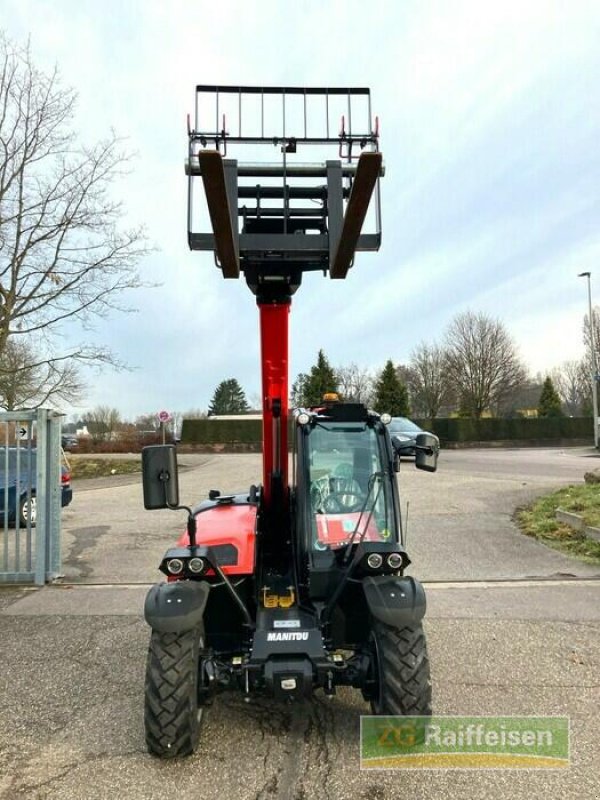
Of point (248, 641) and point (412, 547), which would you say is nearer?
point (248, 641)

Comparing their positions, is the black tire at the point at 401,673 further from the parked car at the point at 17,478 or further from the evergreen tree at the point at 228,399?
the evergreen tree at the point at 228,399

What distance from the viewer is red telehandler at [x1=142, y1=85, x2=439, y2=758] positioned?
11.2 feet

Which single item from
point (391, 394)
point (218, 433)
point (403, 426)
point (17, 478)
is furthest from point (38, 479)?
point (391, 394)

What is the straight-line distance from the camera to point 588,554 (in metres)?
9.02

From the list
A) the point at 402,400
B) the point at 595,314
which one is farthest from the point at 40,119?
the point at 595,314

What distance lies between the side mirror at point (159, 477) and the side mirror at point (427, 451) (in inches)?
70.8

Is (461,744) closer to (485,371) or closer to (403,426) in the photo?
(403,426)

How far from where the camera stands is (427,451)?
4410 mm

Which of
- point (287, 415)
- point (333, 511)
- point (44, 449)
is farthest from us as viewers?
point (44, 449)

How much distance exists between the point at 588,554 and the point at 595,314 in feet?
133

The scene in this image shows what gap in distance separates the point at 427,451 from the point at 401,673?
156 cm

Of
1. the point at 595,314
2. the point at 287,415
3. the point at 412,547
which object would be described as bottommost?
the point at 412,547

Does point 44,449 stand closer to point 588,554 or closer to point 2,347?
point 588,554

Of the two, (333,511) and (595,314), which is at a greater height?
(595,314)
